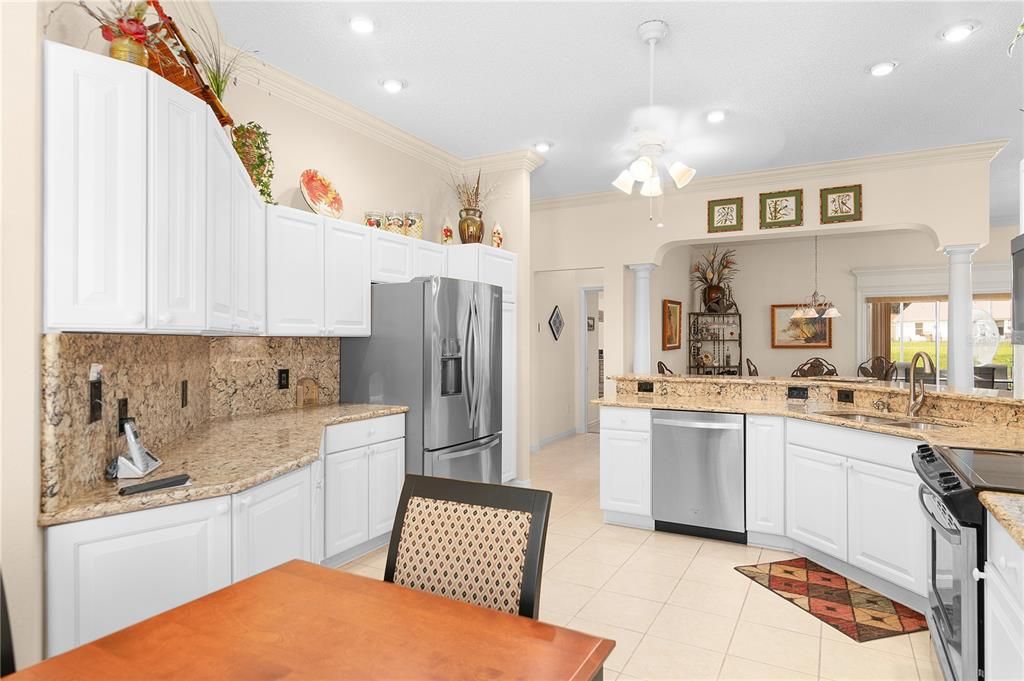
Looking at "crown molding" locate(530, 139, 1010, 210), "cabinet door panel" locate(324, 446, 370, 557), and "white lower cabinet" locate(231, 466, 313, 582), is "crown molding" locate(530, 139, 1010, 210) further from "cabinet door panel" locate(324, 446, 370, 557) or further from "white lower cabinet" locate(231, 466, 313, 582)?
"white lower cabinet" locate(231, 466, 313, 582)

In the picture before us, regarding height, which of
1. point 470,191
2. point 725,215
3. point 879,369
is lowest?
point 879,369

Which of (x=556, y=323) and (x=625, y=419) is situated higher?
(x=556, y=323)

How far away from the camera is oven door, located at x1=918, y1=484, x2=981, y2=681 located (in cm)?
182

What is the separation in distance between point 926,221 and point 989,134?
28.9 inches

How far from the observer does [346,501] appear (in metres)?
3.35

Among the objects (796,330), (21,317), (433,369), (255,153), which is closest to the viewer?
(21,317)

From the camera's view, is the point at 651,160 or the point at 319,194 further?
the point at 319,194

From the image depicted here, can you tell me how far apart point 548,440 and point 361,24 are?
216 inches

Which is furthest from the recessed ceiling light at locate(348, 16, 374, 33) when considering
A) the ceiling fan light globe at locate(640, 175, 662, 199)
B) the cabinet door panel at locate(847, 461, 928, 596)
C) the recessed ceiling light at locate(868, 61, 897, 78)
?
the cabinet door panel at locate(847, 461, 928, 596)

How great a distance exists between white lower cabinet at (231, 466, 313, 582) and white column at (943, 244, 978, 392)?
4816 mm

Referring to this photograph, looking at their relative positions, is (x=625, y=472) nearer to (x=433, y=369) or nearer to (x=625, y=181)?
(x=433, y=369)

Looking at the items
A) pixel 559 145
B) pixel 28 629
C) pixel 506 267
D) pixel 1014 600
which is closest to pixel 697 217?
pixel 559 145

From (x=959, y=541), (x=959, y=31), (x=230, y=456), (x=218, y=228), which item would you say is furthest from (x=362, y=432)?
(x=959, y=31)

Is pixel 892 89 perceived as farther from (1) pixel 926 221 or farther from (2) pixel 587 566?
(2) pixel 587 566
